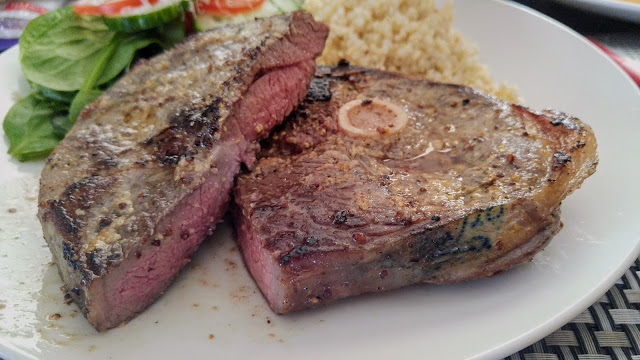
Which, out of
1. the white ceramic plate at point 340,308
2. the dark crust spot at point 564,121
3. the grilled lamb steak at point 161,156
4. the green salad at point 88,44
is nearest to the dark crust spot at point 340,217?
the white ceramic plate at point 340,308

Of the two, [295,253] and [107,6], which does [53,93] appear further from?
[295,253]

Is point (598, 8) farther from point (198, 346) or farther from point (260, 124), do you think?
point (198, 346)

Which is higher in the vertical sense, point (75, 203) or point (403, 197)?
point (403, 197)

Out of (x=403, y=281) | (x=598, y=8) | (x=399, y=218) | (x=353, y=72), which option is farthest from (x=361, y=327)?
(x=598, y=8)

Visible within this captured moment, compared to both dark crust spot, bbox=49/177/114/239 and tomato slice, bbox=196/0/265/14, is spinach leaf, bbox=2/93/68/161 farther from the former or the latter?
tomato slice, bbox=196/0/265/14

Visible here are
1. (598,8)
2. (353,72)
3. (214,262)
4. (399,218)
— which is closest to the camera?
(399,218)

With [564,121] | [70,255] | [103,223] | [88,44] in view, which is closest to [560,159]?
[564,121]

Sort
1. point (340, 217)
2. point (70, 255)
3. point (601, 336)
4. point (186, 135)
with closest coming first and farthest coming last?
point (70, 255), point (340, 217), point (601, 336), point (186, 135)
